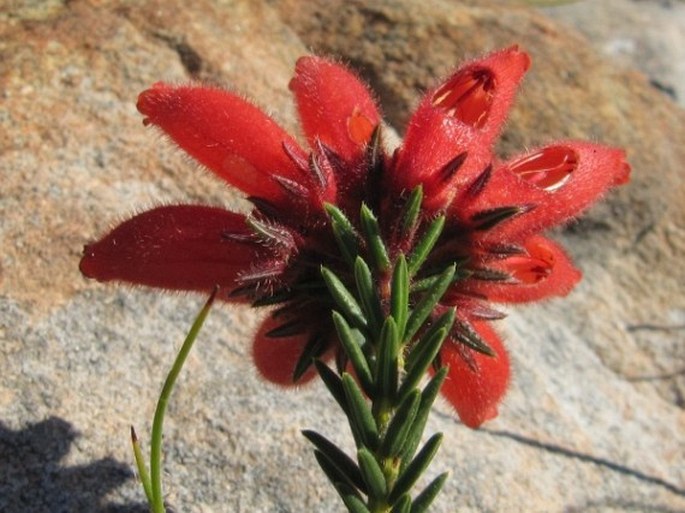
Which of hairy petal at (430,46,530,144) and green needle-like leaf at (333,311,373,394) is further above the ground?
hairy petal at (430,46,530,144)

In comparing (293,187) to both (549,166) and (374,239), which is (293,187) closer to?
(374,239)

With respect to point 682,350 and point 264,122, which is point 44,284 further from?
point 682,350

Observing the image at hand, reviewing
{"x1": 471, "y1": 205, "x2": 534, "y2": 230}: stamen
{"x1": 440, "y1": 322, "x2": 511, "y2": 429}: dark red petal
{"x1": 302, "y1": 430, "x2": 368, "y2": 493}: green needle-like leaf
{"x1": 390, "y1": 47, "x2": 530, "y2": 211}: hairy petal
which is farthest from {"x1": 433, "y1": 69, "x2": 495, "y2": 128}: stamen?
{"x1": 302, "y1": 430, "x2": 368, "y2": 493}: green needle-like leaf

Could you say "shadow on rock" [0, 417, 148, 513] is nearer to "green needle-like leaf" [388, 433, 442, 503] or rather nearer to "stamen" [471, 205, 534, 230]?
"green needle-like leaf" [388, 433, 442, 503]

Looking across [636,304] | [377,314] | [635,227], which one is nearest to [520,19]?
[635,227]

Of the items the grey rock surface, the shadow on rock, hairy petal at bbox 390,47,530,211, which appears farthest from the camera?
the grey rock surface

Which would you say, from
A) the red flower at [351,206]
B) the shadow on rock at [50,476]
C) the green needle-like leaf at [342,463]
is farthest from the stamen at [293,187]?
the shadow on rock at [50,476]

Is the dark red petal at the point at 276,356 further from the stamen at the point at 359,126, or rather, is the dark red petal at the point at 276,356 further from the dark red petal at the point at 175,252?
the stamen at the point at 359,126
